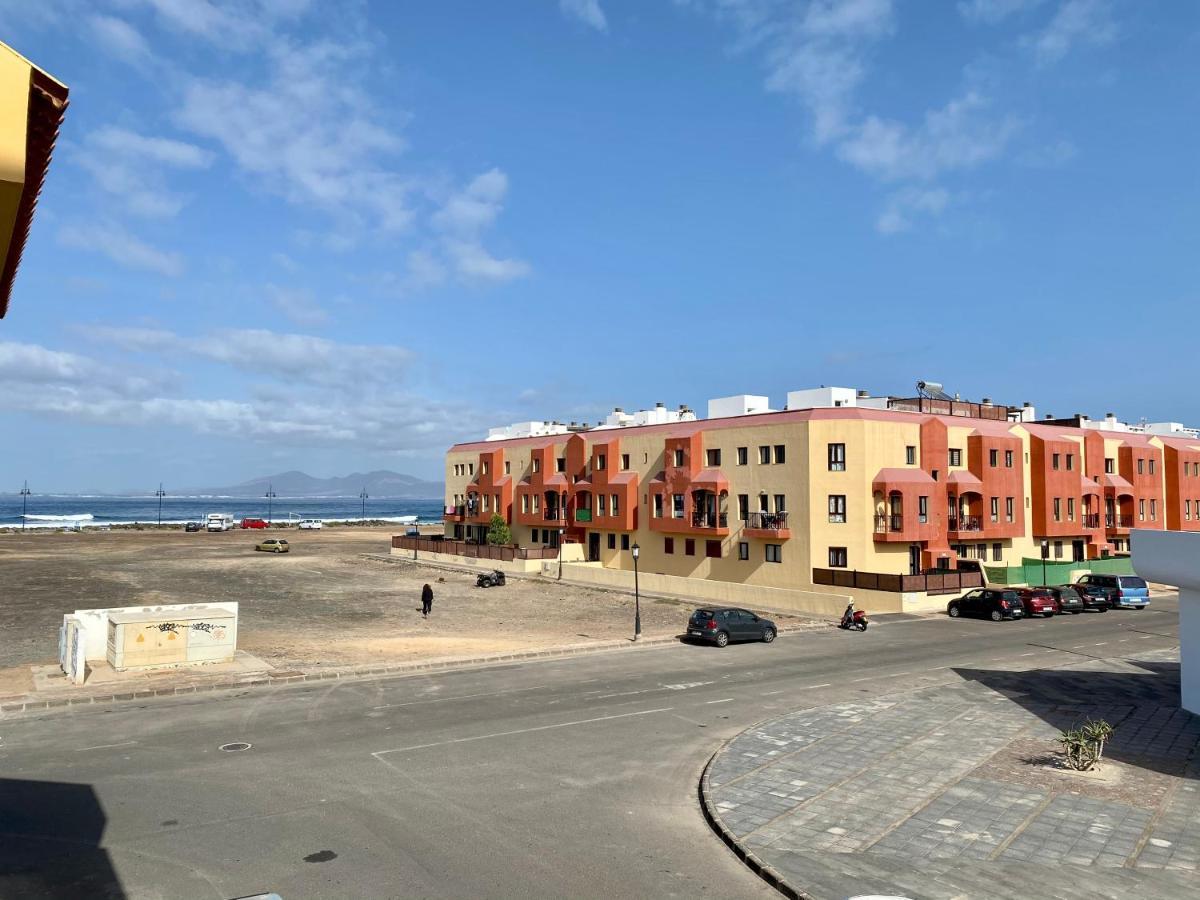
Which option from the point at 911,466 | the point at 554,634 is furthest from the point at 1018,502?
the point at 554,634

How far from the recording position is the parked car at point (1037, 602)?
39.7m

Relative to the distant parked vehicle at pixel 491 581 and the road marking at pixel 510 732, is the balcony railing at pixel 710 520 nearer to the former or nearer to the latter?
the distant parked vehicle at pixel 491 581

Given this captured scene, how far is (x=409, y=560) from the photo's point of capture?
7244 centimetres

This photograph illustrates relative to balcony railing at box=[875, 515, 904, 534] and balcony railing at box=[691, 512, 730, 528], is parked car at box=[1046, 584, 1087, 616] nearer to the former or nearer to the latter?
balcony railing at box=[875, 515, 904, 534]

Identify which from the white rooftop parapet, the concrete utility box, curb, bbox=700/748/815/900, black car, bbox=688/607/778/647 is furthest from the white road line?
the white rooftop parapet

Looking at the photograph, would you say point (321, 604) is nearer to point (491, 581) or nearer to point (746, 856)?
point (491, 581)

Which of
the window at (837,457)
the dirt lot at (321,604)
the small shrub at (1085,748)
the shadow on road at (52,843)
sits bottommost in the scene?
the dirt lot at (321,604)

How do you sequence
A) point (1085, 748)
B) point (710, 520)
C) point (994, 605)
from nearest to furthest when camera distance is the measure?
point (1085, 748) < point (994, 605) < point (710, 520)

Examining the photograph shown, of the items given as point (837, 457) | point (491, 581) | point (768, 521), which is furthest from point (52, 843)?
point (491, 581)

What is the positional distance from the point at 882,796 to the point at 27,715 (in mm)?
18933

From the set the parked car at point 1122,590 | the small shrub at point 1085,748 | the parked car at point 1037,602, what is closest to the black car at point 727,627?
the parked car at point 1037,602

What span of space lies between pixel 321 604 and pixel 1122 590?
42.2m

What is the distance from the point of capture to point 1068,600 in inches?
1640

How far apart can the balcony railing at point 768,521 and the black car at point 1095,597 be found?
15.4 metres
